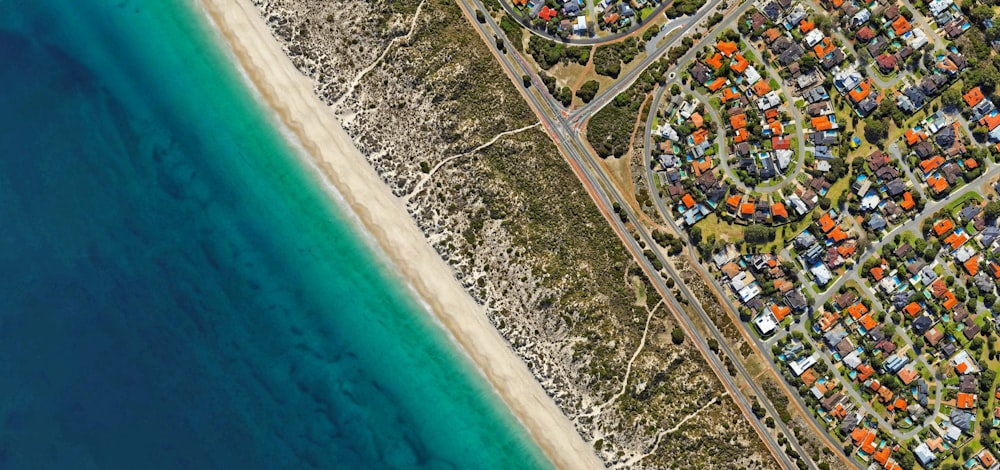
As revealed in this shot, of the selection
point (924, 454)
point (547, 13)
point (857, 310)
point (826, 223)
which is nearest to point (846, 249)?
point (826, 223)

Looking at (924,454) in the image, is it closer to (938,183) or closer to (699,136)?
(938,183)

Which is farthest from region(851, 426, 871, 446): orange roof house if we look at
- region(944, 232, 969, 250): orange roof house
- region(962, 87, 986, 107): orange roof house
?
region(962, 87, 986, 107): orange roof house

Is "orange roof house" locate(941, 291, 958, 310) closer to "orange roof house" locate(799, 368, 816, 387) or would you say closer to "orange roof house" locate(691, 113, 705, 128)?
"orange roof house" locate(799, 368, 816, 387)

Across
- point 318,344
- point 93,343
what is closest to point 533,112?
point 318,344

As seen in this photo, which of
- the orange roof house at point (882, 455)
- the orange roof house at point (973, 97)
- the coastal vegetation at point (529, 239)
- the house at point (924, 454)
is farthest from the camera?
the orange roof house at point (973, 97)

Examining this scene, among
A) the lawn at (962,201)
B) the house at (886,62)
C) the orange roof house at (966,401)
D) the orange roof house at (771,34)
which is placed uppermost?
the orange roof house at (771,34)

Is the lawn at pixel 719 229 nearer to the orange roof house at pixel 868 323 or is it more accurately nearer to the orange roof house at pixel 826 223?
the orange roof house at pixel 826 223

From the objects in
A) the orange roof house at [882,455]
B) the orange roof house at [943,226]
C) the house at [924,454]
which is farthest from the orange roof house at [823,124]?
the house at [924,454]
